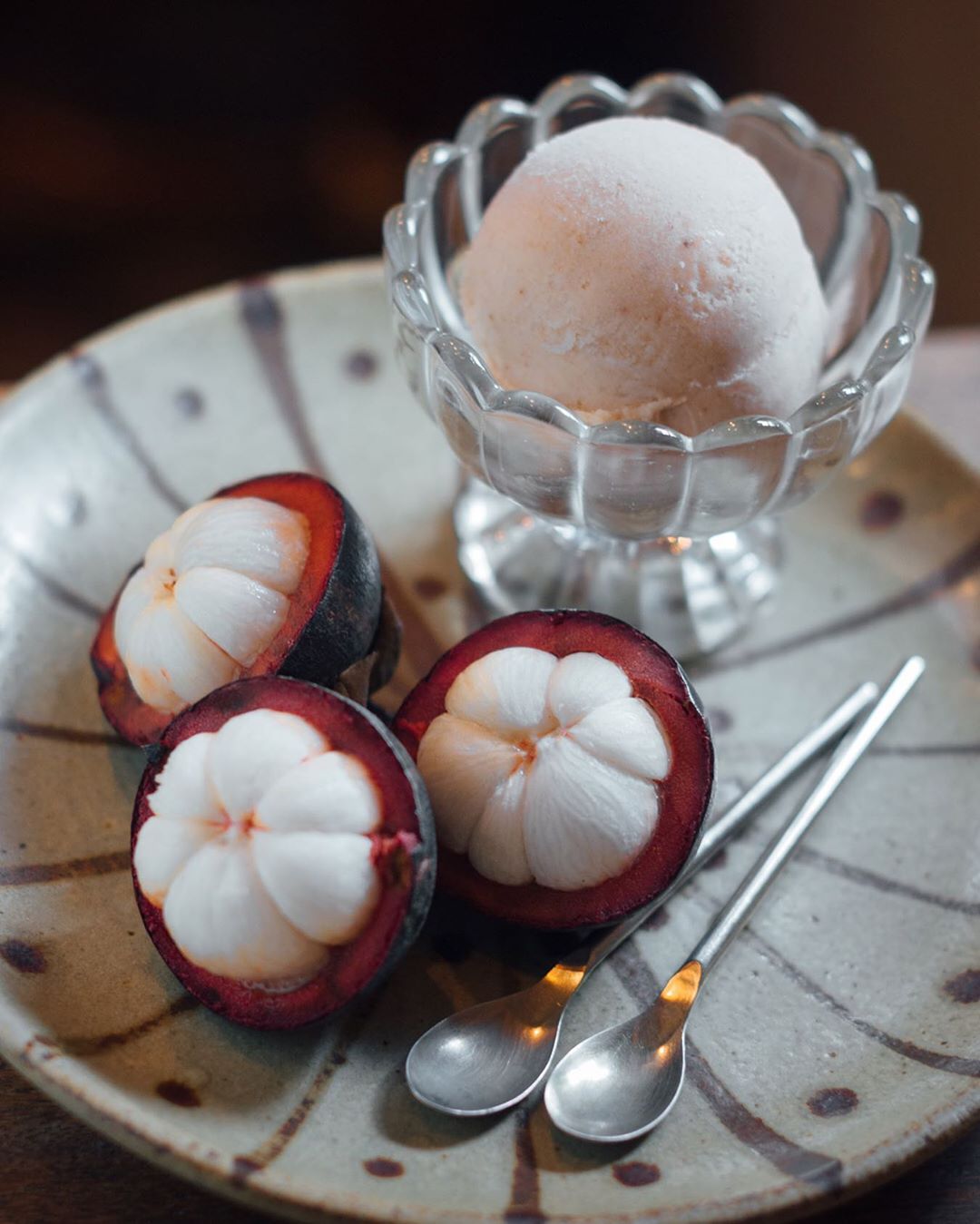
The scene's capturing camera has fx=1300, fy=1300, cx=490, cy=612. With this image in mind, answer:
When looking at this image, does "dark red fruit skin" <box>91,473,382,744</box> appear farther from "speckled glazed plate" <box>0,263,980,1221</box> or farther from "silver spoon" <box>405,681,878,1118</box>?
"silver spoon" <box>405,681,878,1118</box>

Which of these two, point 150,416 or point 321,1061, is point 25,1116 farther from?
point 150,416

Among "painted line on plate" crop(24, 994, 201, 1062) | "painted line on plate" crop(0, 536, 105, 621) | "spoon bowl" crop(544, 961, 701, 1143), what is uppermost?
"painted line on plate" crop(0, 536, 105, 621)

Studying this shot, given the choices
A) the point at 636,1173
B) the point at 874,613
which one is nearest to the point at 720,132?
the point at 874,613

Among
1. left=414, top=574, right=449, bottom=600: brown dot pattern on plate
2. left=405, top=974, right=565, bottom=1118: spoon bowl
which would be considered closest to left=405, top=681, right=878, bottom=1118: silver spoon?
left=405, top=974, right=565, bottom=1118: spoon bowl

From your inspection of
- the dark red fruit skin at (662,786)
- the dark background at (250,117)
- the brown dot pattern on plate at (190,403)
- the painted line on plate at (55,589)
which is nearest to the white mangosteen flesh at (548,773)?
the dark red fruit skin at (662,786)

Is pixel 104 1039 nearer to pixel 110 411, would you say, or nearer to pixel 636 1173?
pixel 636 1173

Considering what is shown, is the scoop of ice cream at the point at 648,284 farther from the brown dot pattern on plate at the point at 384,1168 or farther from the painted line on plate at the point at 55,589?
the brown dot pattern on plate at the point at 384,1168

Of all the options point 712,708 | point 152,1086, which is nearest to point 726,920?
point 712,708
